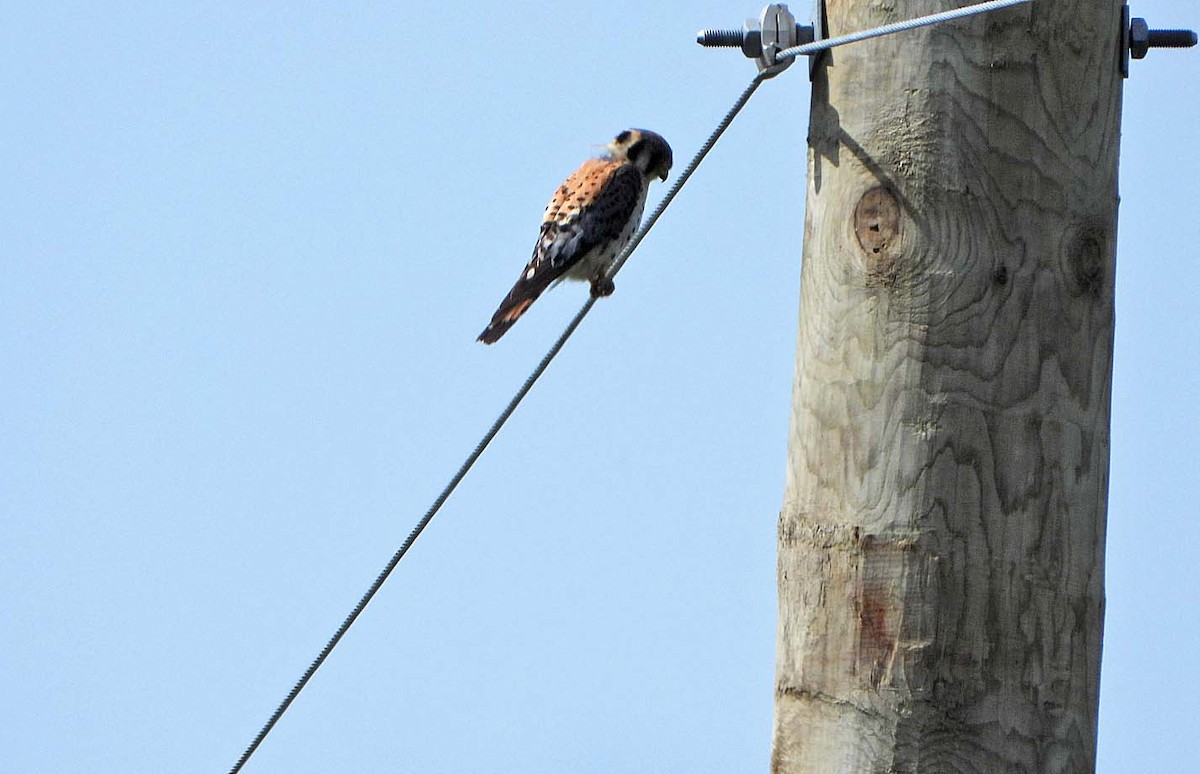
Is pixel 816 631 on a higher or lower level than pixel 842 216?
lower

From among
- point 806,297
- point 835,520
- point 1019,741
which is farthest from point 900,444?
point 1019,741

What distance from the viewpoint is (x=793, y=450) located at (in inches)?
117

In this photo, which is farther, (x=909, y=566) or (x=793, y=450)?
(x=793, y=450)

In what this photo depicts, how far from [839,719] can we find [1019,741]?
31cm

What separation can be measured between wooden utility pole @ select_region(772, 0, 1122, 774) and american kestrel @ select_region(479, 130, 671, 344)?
13.9ft

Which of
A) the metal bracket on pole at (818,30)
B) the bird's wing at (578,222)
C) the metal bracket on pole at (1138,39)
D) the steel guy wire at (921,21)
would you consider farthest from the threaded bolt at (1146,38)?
the bird's wing at (578,222)

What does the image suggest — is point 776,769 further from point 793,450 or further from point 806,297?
point 806,297

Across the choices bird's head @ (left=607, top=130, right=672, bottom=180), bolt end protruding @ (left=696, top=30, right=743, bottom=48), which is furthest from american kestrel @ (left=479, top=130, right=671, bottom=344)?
bolt end protruding @ (left=696, top=30, right=743, bottom=48)

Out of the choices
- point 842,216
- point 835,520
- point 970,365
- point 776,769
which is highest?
point 842,216

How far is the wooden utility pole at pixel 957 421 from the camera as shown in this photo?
9.14 ft

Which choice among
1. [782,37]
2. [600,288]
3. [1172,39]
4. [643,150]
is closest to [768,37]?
[782,37]

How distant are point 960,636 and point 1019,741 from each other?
218 millimetres

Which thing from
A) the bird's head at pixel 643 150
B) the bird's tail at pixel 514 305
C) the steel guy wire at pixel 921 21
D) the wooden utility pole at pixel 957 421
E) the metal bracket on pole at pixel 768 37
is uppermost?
the bird's head at pixel 643 150

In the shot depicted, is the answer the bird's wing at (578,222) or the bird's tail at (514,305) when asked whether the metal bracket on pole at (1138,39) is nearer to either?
the bird's tail at (514,305)
